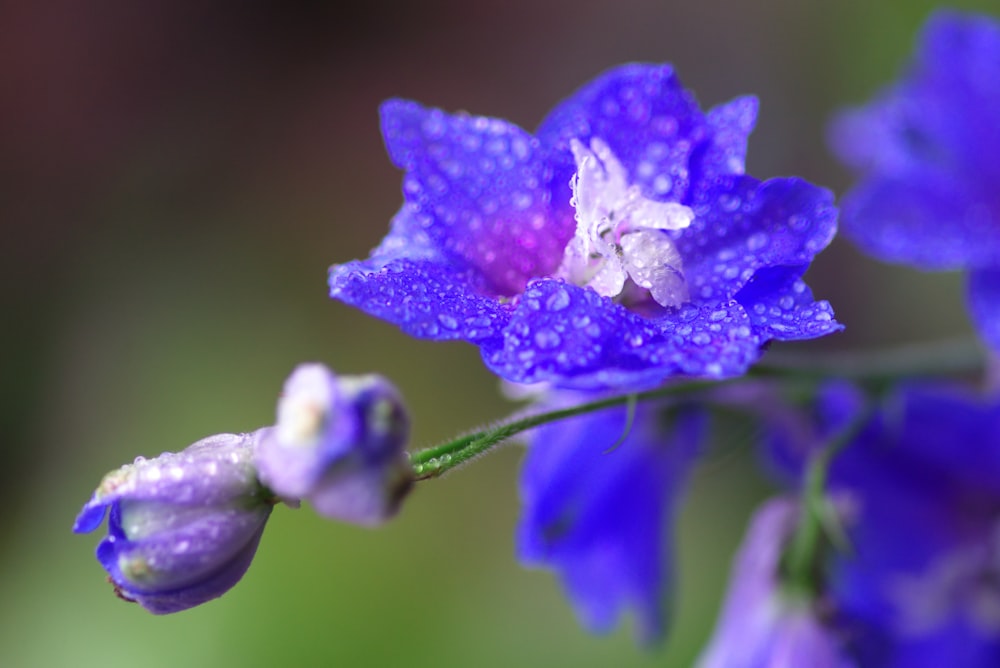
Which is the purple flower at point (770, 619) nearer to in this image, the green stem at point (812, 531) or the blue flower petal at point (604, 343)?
the green stem at point (812, 531)

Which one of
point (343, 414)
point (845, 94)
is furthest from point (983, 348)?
point (845, 94)

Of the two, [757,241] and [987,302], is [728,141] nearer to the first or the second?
[757,241]

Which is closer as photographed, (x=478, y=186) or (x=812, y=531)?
(x=478, y=186)

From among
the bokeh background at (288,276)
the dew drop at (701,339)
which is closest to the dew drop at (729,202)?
the dew drop at (701,339)

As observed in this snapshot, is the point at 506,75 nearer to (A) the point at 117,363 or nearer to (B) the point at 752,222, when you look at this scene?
(A) the point at 117,363

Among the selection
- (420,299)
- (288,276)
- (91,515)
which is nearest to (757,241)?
(420,299)

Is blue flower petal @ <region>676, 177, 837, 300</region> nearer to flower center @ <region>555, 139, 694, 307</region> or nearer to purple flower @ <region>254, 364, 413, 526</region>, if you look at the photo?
flower center @ <region>555, 139, 694, 307</region>
